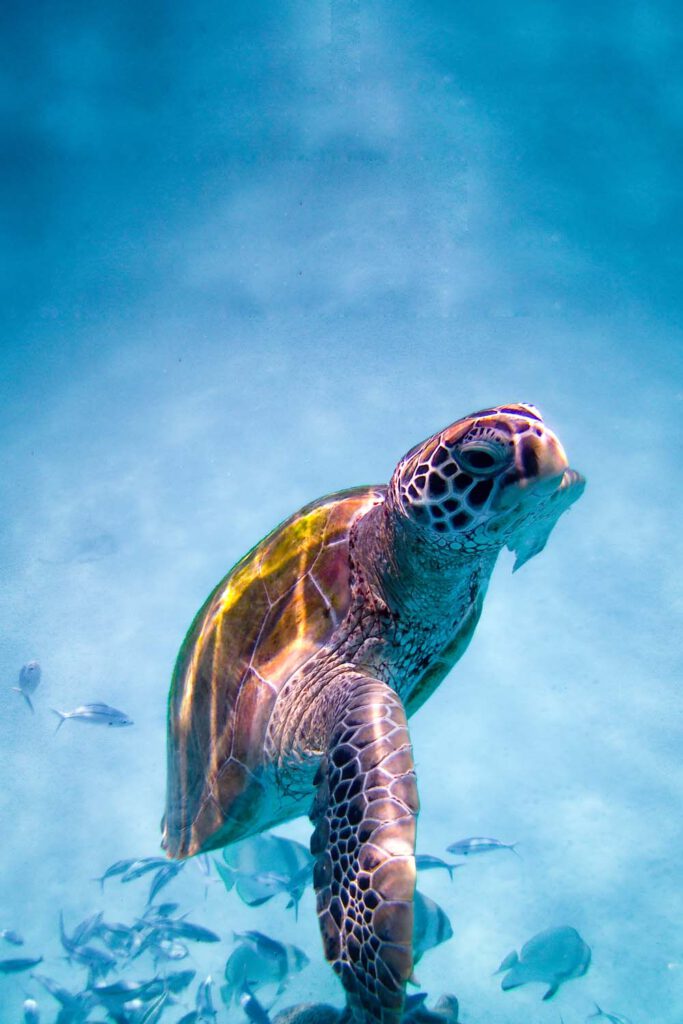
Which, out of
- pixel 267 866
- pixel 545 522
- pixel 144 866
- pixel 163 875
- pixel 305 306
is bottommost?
pixel 163 875

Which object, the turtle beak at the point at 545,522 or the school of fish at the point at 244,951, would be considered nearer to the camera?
the turtle beak at the point at 545,522

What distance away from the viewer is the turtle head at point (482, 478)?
2221 millimetres

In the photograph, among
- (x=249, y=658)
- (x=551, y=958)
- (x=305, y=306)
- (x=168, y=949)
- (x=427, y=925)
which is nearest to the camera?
(x=249, y=658)

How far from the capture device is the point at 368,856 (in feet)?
6.31

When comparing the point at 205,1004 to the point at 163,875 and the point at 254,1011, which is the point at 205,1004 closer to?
the point at 163,875

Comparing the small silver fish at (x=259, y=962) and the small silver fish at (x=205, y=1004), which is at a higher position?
the small silver fish at (x=259, y=962)

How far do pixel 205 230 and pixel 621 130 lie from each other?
960 cm

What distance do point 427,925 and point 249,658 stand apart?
2763 millimetres

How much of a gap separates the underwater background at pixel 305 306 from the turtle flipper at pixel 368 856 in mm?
7256

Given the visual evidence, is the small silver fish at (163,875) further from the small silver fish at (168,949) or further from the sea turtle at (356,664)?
the sea turtle at (356,664)

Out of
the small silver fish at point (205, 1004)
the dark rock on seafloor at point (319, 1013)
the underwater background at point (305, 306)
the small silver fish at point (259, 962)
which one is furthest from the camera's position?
the underwater background at point (305, 306)

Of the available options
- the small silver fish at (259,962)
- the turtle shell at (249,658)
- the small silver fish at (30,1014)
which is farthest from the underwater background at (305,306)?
the turtle shell at (249,658)

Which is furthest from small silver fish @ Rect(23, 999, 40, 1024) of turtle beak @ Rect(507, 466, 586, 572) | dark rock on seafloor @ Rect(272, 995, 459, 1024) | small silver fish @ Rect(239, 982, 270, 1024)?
turtle beak @ Rect(507, 466, 586, 572)

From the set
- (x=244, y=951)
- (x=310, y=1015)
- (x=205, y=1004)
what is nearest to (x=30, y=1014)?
(x=205, y=1004)
